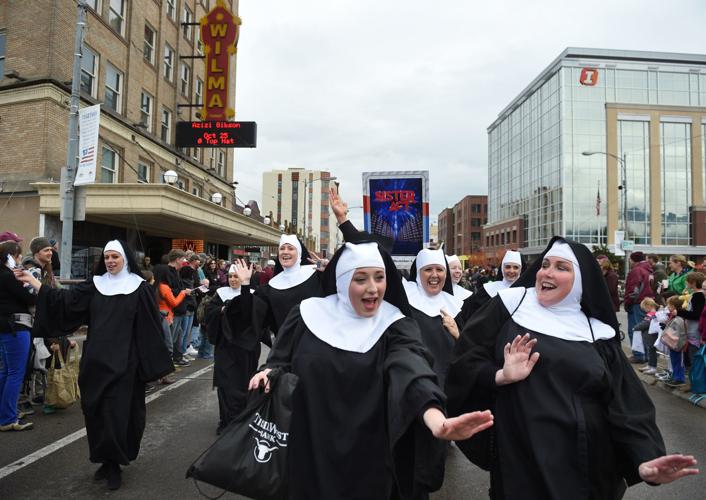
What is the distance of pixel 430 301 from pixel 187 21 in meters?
25.6

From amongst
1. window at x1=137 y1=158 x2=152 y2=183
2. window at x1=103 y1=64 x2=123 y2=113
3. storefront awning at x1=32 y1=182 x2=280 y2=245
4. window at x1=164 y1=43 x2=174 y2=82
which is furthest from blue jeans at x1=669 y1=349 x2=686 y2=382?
window at x1=164 y1=43 x2=174 y2=82

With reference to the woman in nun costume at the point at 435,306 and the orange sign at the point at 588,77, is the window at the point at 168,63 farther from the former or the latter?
the orange sign at the point at 588,77

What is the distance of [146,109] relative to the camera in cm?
2156

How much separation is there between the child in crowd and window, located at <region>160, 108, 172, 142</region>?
19923 mm

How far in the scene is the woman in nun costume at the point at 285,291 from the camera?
18.5ft

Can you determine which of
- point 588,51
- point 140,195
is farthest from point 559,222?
point 140,195

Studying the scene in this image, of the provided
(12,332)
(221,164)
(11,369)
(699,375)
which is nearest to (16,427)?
(11,369)

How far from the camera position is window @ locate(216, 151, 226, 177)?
3033 cm

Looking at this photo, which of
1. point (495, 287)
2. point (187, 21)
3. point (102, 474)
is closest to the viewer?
point (102, 474)

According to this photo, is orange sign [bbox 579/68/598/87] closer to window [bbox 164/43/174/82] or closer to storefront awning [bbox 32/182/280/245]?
window [bbox 164/43/174/82]

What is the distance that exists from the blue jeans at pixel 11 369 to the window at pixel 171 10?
21559 mm

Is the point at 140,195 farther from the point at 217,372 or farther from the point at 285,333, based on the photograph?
the point at 285,333

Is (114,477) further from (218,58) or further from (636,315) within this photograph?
(218,58)

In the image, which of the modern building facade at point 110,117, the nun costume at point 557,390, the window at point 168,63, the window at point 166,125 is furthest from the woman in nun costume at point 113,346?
the window at point 168,63
